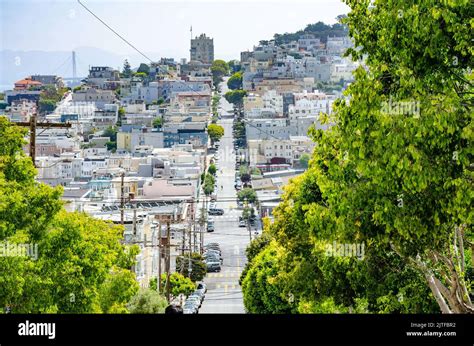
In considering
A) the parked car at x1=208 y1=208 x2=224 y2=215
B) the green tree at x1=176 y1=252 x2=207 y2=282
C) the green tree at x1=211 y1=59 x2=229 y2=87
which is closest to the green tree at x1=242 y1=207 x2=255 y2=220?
the parked car at x1=208 y1=208 x2=224 y2=215

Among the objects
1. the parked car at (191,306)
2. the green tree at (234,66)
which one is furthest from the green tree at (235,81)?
the parked car at (191,306)

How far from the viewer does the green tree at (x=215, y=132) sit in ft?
184

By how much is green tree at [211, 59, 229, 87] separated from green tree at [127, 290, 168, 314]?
202ft

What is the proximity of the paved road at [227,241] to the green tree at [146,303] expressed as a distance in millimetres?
9440

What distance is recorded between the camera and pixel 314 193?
7121mm

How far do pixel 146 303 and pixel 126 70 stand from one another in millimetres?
80470

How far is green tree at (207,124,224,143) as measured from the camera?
184 feet

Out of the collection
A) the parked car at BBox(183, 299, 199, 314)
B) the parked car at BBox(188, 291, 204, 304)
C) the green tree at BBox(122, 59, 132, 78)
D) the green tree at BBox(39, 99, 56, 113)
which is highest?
the green tree at BBox(122, 59, 132, 78)

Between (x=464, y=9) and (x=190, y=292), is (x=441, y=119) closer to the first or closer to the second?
(x=464, y=9)

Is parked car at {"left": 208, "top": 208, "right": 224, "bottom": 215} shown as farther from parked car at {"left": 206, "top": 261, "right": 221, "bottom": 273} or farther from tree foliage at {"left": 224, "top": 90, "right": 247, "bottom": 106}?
tree foliage at {"left": 224, "top": 90, "right": 247, "bottom": 106}

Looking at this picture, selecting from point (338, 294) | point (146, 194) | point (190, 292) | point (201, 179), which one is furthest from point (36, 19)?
point (201, 179)

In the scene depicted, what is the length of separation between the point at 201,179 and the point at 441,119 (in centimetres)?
4356

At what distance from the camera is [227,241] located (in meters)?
35.0

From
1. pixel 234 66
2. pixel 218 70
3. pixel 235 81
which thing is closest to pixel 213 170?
pixel 235 81
